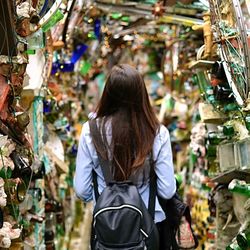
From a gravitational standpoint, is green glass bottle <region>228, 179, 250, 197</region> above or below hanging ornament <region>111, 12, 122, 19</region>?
below

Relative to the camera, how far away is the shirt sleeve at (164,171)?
3.60 m

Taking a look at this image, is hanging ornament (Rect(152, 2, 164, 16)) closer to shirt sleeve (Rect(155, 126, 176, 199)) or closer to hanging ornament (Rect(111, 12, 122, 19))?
hanging ornament (Rect(111, 12, 122, 19))

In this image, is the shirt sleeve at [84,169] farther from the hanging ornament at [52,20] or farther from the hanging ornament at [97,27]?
the hanging ornament at [97,27]

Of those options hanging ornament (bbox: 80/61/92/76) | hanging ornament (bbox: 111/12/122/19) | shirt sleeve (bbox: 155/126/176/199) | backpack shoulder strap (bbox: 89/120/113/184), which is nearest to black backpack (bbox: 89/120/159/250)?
backpack shoulder strap (bbox: 89/120/113/184)

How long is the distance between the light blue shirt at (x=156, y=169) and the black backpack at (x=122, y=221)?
138 millimetres

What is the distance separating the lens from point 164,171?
360cm

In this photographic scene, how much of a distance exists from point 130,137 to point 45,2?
1.28 meters

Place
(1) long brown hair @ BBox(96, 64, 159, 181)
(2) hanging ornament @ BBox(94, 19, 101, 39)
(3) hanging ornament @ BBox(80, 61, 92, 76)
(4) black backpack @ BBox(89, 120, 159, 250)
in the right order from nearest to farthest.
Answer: (4) black backpack @ BBox(89, 120, 159, 250) → (1) long brown hair @ BBox(96, 64, 159, 181) → (2) hanging ornament @ BBox(94, 19, 101, 39) → (3) hanging ornament @ BBox(80, 61, 92, 76)

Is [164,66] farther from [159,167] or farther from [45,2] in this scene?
[159,167]

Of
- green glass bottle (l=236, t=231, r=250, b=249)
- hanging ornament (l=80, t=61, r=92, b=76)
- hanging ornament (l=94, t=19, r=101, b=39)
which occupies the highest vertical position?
hanging ornament (l=94, t=19, r=101, b=39)

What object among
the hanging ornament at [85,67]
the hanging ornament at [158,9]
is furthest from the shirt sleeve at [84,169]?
the hanging ornament at [85,67]

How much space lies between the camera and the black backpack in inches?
132

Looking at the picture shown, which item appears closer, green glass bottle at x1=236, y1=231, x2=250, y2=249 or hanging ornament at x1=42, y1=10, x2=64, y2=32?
green glass bottle at x1=236, y1=231, x2=250, y2=249

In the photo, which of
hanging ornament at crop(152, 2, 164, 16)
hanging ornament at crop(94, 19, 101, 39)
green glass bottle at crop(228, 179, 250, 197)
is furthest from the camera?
hanging ornament at crop(94, 19, 101, 39)
